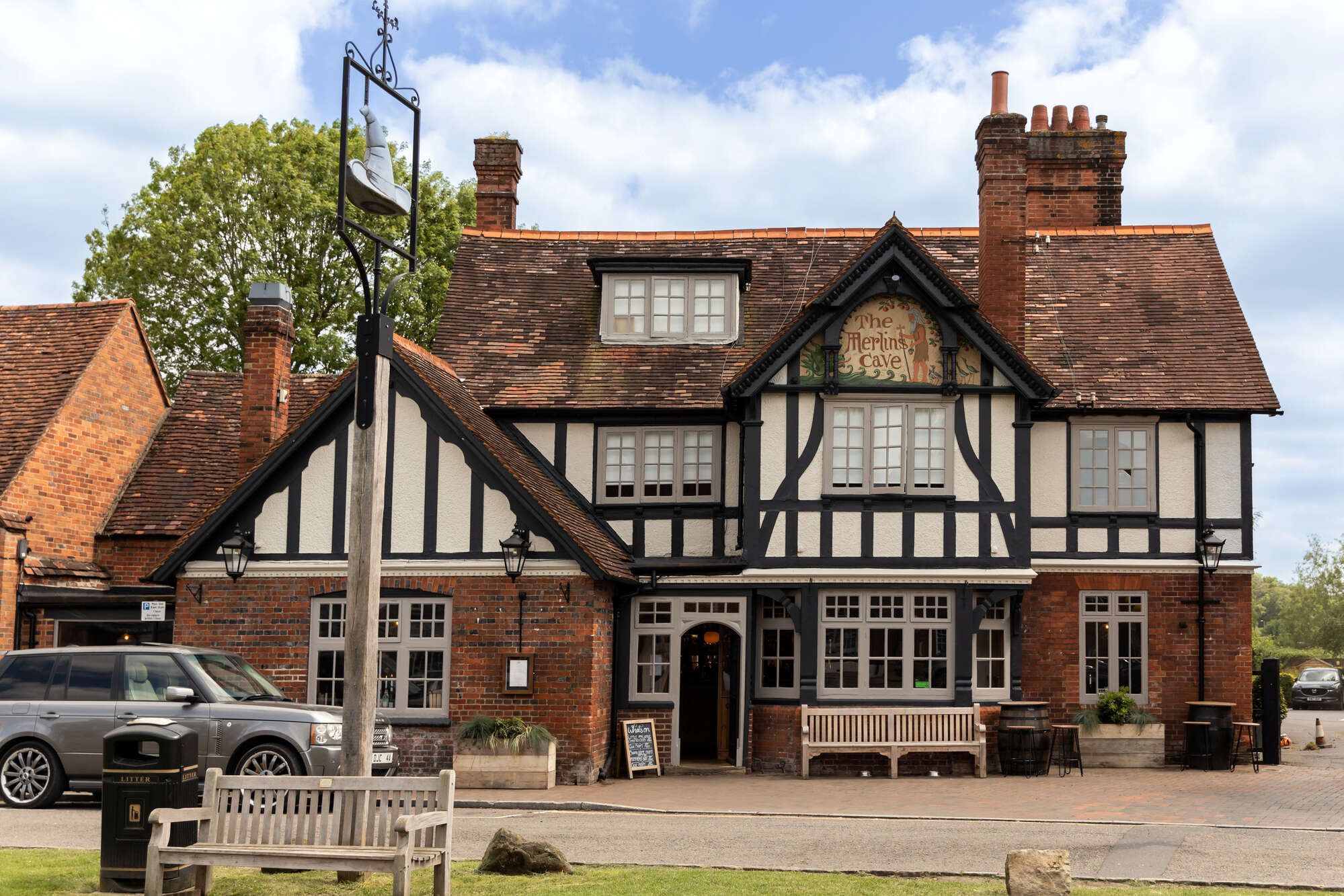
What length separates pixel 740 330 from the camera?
21.5 metres

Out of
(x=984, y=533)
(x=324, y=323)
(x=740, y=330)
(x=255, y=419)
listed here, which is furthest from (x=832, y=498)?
(x=324, y=323)

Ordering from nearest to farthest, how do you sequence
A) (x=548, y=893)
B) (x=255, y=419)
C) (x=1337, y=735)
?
1. (x=548, y=893)
2. (x=255, y=419)
3. (x=1337, y=735)

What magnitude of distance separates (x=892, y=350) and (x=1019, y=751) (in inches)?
221

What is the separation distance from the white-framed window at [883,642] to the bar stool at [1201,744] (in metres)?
3.53

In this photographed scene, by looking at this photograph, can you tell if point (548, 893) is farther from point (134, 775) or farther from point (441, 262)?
point (441, 262)

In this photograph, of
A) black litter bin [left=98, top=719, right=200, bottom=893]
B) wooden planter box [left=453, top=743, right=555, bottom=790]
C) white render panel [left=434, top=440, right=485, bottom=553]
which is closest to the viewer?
black litter bin [left=98, top=719, right=200, bottom=893]

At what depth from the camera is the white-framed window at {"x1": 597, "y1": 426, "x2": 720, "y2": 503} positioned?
2038 cm

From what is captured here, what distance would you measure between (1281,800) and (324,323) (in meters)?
24.0

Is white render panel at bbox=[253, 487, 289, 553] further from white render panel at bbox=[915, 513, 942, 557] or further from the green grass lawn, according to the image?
white render panel at bbox=[915, 513, 942, 557]

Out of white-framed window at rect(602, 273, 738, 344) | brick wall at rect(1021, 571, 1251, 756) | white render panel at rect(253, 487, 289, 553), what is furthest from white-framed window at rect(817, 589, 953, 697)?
white render panel at rect(253, 487, 289, 553)

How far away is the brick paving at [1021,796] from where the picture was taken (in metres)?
14.4

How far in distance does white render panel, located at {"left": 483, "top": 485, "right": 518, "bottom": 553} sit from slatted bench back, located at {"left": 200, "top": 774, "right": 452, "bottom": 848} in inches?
329

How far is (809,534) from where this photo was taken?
1928cm

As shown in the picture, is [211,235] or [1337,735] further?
[211,235]
